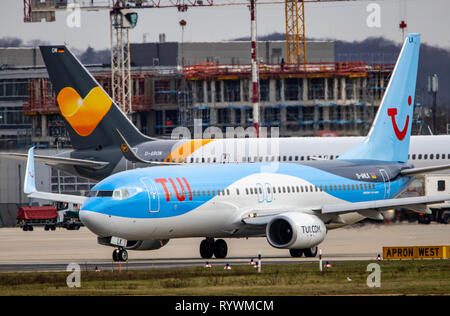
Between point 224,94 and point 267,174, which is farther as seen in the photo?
point 224,94

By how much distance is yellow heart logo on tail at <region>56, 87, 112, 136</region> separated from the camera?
63.8 metres

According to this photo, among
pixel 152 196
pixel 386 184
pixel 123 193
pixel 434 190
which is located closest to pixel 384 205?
pixel 386 184

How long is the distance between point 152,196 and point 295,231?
6.39 metres

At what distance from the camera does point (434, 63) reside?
559 feet

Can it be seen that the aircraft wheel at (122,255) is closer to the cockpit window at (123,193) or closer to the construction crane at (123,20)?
the cockpit window at (123,193)

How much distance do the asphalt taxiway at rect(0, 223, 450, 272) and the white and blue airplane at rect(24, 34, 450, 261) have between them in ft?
3.81

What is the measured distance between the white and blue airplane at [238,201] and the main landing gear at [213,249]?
5 cm

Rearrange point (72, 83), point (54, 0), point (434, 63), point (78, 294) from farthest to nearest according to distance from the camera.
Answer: point (434, 63) < point (54, 0) < point (72, 83) < point (78, 294)

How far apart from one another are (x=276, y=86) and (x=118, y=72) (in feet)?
71.5

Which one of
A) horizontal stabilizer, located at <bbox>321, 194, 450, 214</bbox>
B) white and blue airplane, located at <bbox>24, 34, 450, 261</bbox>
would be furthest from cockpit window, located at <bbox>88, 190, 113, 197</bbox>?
horizontal stabilizer, located at <bbox>321, 194, 450, 214</bbox>

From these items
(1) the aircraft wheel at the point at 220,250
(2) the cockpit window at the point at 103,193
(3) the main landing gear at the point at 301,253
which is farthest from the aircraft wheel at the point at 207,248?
(2) the cockpit window at the point at 103,193

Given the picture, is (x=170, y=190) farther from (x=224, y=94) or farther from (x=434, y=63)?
(x=434, y=63)
